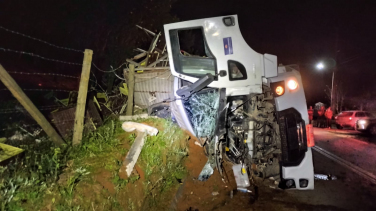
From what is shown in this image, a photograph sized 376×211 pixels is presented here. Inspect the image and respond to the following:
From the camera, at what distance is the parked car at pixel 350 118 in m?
14.5

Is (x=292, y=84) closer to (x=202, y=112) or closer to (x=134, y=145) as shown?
(x=202, y=112)

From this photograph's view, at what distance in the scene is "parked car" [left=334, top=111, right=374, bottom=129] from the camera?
14512 millimetres

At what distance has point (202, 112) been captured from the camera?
5.22 metres

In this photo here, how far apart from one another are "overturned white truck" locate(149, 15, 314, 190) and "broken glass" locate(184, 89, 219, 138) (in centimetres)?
3

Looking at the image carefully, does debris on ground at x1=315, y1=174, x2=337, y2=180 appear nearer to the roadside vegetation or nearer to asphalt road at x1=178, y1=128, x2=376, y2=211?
asphalt road at x1=178, y1=128, x2=376, y2=211

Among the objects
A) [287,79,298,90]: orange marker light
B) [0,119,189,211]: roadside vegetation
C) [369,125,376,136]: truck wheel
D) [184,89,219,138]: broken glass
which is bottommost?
[369,125,376,136]: truck wheel

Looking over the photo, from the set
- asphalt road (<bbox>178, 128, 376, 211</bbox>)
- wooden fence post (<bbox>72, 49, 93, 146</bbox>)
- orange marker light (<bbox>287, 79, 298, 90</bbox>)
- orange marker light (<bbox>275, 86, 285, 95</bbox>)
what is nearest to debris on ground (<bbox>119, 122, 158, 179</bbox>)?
wooden fence post (<bbox>72, 49, 93, 146</bbox>)

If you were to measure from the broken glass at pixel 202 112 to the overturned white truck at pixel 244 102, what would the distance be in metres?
0.03

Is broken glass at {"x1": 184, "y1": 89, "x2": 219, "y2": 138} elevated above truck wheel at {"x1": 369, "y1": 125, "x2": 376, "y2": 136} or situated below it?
above

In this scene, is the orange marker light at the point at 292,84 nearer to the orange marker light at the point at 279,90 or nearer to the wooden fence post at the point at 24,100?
the orange marker light at the point at 279,90

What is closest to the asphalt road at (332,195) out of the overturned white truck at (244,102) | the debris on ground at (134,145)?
the overturned white truck at (244,102)

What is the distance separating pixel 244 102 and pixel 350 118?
1380cm

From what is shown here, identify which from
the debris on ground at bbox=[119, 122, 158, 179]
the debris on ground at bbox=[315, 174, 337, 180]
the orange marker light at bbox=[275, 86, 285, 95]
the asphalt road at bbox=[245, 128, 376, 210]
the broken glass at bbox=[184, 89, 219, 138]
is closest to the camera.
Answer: the debris on ground at bbox=[119, 122, 158, 179]

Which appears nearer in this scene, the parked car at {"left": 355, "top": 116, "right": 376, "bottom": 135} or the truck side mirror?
the truck side mirror
